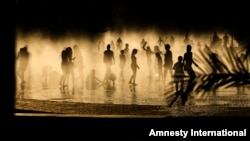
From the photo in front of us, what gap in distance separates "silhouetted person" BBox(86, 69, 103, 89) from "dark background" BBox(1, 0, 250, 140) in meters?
1.57

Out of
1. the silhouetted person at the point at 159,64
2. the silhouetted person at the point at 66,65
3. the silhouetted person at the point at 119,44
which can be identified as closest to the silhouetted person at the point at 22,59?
the silhouetted person at the point at 66,65

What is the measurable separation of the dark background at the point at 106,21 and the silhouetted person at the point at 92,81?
1.57 m

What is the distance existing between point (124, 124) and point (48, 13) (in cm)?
910

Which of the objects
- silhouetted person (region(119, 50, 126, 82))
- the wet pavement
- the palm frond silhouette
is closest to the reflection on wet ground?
the wet pavement

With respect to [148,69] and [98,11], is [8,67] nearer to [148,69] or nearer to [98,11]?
[98,11]

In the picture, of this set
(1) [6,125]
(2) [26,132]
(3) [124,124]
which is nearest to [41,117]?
(2) [26,132]

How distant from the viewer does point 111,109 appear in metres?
8.66

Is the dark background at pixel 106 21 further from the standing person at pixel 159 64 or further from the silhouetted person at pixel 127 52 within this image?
the standing person at pixel 159 64

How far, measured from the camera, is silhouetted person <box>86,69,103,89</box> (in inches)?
571

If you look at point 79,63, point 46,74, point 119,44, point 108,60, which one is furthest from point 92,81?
point 119,44

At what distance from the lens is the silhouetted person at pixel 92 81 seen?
14501 mm

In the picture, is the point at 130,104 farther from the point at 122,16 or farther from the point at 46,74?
the point at 46,74

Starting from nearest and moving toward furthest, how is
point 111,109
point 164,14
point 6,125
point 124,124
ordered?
1. point 6,125
2. point 124,124
3. point 111,109
4. point 164,14

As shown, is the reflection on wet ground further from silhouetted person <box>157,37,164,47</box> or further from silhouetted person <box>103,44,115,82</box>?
silhouetted person <box>157,37,164,47</box>
